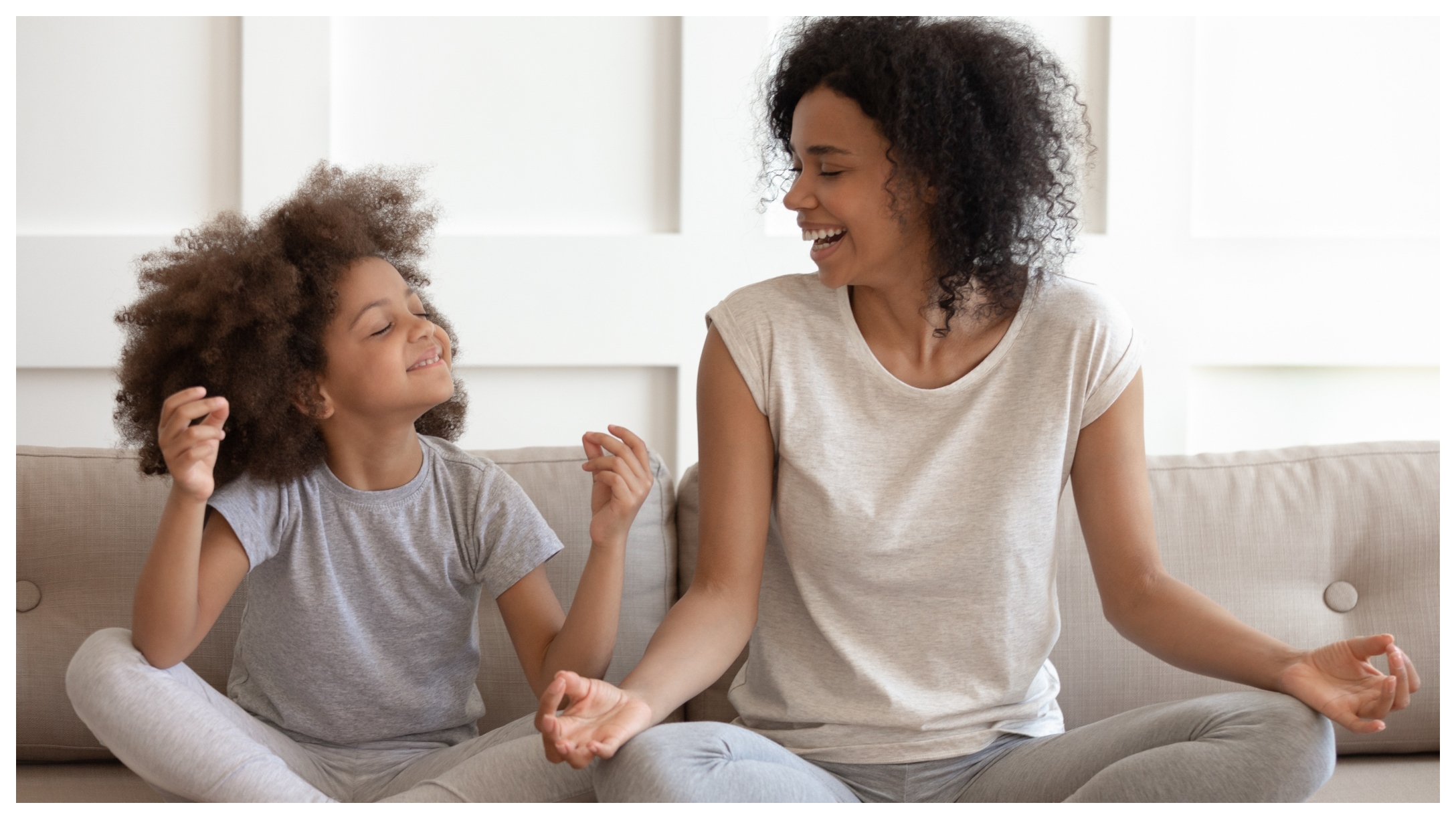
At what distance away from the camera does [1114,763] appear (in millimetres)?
1017

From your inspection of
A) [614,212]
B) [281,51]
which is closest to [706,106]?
[614,212]

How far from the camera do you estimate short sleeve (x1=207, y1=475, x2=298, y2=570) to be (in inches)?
47.9

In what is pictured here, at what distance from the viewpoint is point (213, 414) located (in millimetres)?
1105

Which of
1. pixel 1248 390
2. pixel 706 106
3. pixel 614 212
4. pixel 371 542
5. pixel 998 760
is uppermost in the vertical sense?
pixel 706 106

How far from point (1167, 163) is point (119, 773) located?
170 centimetres

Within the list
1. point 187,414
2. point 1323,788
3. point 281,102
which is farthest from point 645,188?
point 1323,788

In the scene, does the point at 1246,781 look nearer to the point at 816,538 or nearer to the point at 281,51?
the point at 816,538

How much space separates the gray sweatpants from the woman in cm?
14

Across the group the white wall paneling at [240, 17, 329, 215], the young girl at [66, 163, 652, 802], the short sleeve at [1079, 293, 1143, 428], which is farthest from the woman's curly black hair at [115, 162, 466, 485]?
the short sleeve at [1079, 293, 1143, 428]

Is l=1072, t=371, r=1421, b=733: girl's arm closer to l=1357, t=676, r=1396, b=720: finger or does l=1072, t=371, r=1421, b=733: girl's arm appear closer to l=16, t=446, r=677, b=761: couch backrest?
l=1357, t=676, r=1396, b=720: finger

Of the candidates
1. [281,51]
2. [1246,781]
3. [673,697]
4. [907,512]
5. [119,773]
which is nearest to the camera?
[1246,781]

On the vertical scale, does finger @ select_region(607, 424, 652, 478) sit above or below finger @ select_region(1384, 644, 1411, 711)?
above

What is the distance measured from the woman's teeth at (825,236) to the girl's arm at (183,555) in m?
0.59

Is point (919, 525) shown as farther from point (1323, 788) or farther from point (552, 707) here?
point (1323, 788)
